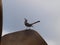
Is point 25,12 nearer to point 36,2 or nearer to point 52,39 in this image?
point 36,2

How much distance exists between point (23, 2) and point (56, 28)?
1.49 ft

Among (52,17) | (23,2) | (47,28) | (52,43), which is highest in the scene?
(23,2)

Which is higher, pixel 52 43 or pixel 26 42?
pixel 26 42

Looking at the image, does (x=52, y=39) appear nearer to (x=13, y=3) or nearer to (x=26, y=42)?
(x=13, y=3)

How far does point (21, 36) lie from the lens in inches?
40.5

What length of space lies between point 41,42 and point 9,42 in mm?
222

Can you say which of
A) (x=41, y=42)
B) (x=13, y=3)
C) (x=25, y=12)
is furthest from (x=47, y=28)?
(x=41, y=42)

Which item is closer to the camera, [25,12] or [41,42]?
[41,42]

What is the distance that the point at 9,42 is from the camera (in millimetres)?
959

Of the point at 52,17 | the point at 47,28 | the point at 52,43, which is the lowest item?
the point at 52,43

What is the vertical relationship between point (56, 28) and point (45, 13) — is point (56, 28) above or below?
below

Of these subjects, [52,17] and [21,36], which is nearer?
[21,36]

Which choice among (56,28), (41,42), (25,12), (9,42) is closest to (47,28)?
(56,28)

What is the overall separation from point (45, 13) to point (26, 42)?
0.63 metres
